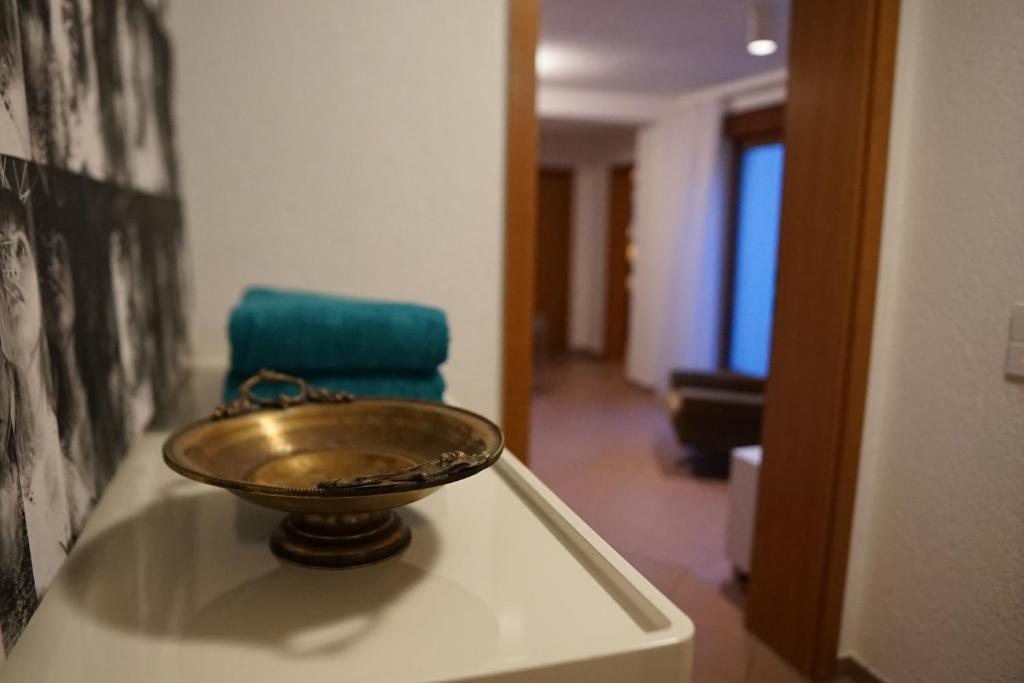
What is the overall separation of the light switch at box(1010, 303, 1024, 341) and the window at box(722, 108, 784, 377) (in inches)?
118

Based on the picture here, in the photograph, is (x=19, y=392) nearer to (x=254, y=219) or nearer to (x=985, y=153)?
(x=254, y=219)

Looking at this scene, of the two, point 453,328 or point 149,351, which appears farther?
point 453,328

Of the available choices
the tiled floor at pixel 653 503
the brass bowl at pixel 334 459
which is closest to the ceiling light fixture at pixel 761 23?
the tiled floor at pixel 653 503

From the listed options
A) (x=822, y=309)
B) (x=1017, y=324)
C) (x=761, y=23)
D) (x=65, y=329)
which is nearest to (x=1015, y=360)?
(x=1017, y=324)

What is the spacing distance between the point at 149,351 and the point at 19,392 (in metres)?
0.45

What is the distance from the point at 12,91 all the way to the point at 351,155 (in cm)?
77

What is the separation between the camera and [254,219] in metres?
1.23

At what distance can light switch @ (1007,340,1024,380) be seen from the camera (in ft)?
3.72

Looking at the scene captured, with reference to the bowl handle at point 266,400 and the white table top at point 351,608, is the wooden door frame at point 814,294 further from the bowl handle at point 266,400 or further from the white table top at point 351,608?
the white table top at point 351,608

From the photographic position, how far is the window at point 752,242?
13.6 ft

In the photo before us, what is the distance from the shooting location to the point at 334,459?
0.66 m

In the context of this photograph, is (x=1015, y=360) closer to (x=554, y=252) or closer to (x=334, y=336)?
(x=334, y=336)

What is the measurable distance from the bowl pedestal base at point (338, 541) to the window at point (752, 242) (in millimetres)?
3851

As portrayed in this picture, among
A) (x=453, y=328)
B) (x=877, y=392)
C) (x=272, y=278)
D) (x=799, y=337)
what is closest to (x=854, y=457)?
(x=877, y=392)
